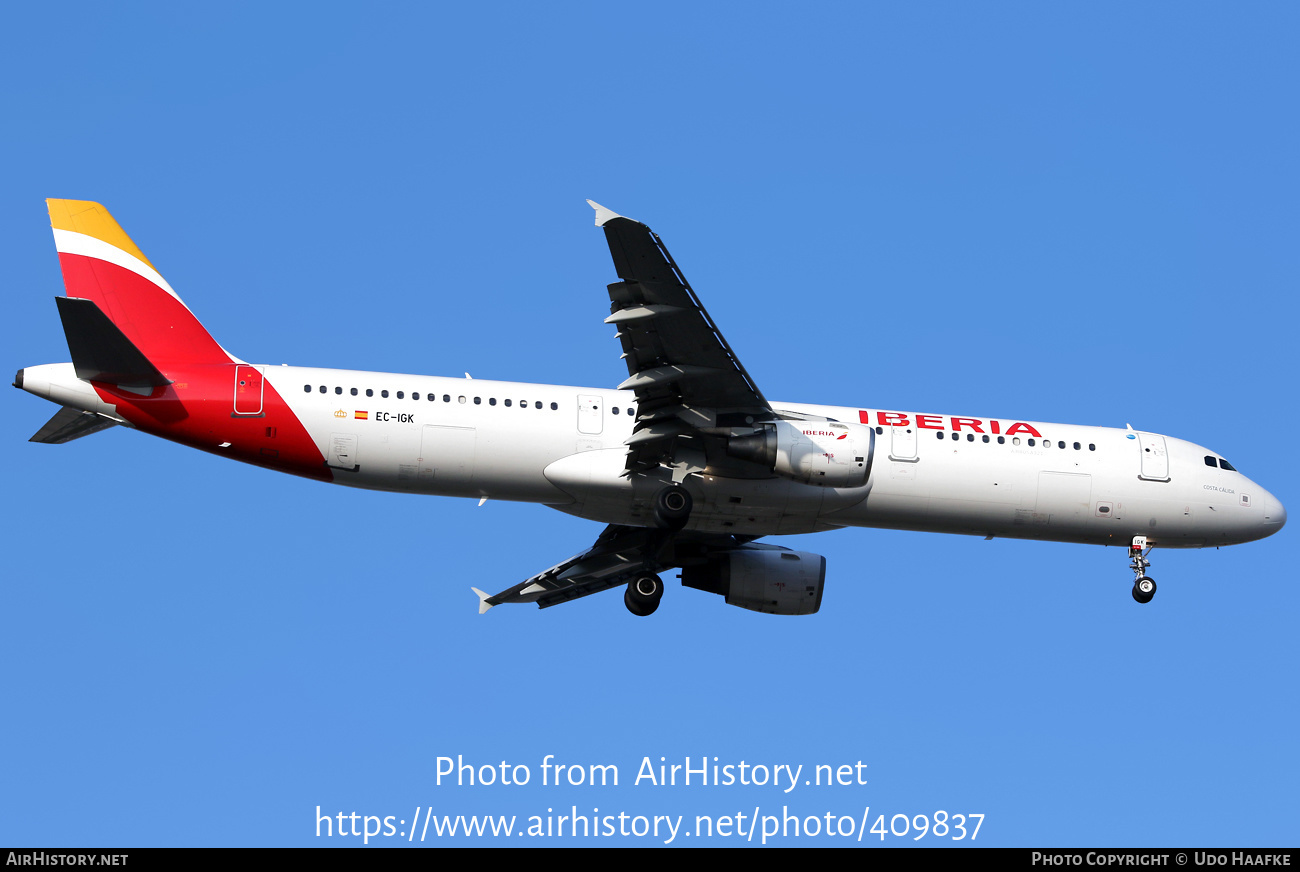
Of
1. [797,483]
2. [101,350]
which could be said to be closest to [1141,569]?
[797,483]

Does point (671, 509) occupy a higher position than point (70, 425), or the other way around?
point (70, 425)

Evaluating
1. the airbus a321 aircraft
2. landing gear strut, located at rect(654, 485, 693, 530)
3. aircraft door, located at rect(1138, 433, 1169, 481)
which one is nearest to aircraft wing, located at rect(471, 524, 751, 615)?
the airbus a321 aircraft

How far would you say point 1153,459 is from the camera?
30625mm

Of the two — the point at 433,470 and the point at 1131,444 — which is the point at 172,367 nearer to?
the point at 433,470

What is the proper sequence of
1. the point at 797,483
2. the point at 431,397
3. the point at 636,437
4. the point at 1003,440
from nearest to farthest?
the point at 636,437, the point at 797,483, the point at 431,397, the point at 1003,440

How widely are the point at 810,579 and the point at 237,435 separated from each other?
42.4ft

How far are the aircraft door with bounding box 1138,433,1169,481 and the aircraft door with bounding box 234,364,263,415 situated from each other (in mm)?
18505

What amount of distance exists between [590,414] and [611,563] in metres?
5.87

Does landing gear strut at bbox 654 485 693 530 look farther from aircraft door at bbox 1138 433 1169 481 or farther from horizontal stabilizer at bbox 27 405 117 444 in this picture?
horizontal stabilizer at bbox 27 405 117 444

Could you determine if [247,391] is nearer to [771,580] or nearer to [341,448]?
[341,448]

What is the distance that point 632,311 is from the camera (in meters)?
25.1

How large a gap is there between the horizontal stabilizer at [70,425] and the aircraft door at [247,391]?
246cm
